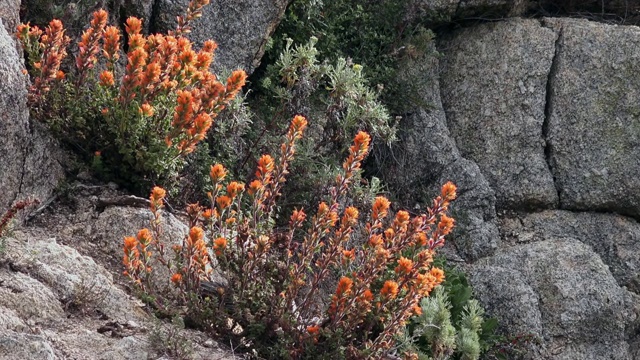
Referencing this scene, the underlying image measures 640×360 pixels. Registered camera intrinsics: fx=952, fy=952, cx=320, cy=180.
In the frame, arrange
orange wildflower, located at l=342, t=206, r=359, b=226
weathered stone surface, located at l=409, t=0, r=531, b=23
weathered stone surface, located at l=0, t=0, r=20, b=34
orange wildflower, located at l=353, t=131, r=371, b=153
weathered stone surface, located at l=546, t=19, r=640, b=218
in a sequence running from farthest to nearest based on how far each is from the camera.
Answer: weathered stone surface, located at l=409, t=0, r=531, b=23 < weathered stone surface, located at l=546, t=19, r=640, b=218 < weathered stone surface, located at l=0, t=0, r=20, b=34 < orange wildflower, located at l=353, t=131, r=371, b=153 < orange wildflower, located at l=342, t=206, r=359, b=226

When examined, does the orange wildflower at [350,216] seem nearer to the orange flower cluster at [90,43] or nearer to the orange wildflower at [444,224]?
the orange wildflower at [444,224]

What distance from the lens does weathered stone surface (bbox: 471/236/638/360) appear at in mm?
6551

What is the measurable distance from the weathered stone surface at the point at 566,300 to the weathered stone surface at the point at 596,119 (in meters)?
0.83

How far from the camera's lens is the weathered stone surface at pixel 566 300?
655 cm

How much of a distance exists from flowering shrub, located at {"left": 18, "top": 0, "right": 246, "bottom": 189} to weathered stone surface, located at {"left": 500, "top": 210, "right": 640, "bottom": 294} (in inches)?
125

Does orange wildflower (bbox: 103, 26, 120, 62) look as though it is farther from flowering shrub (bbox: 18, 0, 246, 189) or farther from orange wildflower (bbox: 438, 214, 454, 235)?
orange wildflower (bbox: 438, 214, 454, 235)

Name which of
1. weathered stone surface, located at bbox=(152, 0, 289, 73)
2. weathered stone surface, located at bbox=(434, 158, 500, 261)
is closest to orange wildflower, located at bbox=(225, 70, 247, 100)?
weathered stone surface, located at bbox=(152, 0, 289, 73)

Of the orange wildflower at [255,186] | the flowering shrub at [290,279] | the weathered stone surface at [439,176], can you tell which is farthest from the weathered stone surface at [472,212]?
the orange wildflower at [255,186]

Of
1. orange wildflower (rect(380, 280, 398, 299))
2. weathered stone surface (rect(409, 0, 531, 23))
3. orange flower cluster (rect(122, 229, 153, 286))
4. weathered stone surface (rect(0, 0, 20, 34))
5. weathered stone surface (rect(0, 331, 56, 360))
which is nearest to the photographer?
weathered stone surface (rect(0, 331, 56, 360))

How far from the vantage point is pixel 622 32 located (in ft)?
25.9

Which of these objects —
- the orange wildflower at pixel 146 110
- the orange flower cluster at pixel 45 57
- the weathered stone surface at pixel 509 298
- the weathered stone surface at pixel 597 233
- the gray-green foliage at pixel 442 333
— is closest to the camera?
the orange wildflower at pixel 146 110

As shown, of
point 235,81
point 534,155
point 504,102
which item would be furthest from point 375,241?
point 504,102

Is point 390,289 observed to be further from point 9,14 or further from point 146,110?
point 9,14

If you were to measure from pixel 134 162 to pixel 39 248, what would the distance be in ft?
2.78
